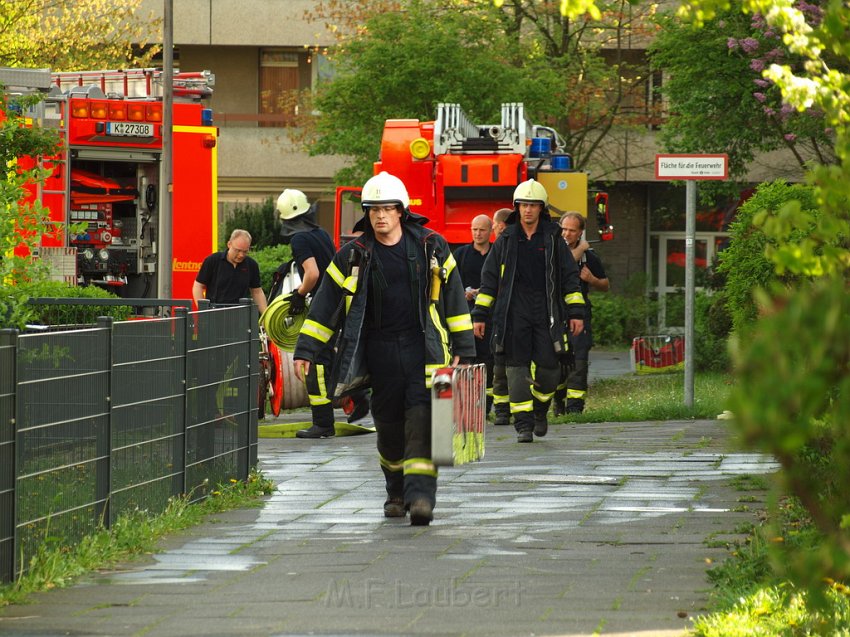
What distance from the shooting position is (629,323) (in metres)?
31.3

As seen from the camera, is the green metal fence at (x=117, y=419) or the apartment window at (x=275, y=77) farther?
the apartment window at (x=275, y=77)

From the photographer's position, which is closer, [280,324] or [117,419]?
[117,419]

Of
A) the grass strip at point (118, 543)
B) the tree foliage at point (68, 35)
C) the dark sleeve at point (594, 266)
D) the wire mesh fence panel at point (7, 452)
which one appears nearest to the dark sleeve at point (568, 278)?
the dark sleeve at point (594, 266)

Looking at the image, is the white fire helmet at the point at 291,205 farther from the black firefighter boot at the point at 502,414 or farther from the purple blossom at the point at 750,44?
the purple blossom at the point at 750,44

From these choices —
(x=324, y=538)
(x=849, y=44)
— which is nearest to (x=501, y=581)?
(x=324, y=538)

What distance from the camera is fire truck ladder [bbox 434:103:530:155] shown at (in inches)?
656

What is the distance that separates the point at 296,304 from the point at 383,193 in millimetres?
4579

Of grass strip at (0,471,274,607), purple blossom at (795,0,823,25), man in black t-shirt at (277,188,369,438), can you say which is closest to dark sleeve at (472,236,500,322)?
man in black t-shirt at (277,188,369,438)

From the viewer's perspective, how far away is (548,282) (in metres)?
11.7

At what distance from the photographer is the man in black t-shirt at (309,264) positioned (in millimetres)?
12320

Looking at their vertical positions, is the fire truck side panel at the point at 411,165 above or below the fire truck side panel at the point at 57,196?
above

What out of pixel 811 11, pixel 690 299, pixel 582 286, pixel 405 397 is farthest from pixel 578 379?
pixel 405 397

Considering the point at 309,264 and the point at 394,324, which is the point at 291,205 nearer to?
the point at 309,264

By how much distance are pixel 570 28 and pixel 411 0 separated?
4.39 metres
